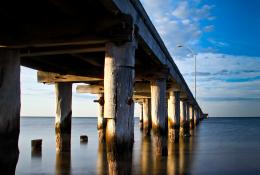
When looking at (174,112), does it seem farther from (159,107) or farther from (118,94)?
(118,94)

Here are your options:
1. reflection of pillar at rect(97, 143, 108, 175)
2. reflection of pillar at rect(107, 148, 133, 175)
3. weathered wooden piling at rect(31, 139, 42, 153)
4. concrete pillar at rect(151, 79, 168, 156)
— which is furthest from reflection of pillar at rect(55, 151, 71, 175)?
reflection of pillar at rect(107, 148, 133, 175)

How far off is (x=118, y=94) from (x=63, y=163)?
25.3 feet

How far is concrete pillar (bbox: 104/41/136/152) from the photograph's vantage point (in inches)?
274

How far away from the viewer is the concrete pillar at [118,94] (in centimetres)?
696

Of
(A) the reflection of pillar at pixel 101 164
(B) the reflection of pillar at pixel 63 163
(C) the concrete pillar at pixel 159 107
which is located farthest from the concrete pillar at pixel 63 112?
(C) the concrete pillar at pixel 159 107

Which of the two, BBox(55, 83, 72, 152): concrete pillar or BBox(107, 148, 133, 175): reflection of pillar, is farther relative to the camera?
BBox(55, 83, 72, 152): concrete pillar

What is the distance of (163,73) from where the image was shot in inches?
524

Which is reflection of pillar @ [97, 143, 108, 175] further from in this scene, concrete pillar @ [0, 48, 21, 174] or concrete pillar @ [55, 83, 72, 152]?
concrete pillar @ [0, 48, 21, 174]

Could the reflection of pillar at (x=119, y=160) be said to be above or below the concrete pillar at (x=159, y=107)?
below

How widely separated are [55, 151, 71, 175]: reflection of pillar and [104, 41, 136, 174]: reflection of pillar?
5.33 metres

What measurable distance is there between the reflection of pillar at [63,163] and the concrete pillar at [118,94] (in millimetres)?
5537

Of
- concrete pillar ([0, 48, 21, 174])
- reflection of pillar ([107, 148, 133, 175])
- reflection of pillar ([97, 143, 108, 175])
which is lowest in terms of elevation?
reflection of pillar ([97, 143, 108, 175])

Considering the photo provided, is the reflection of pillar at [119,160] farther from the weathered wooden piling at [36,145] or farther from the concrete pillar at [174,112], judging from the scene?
the concrete pillar at [174,112]

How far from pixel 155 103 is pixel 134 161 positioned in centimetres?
269
